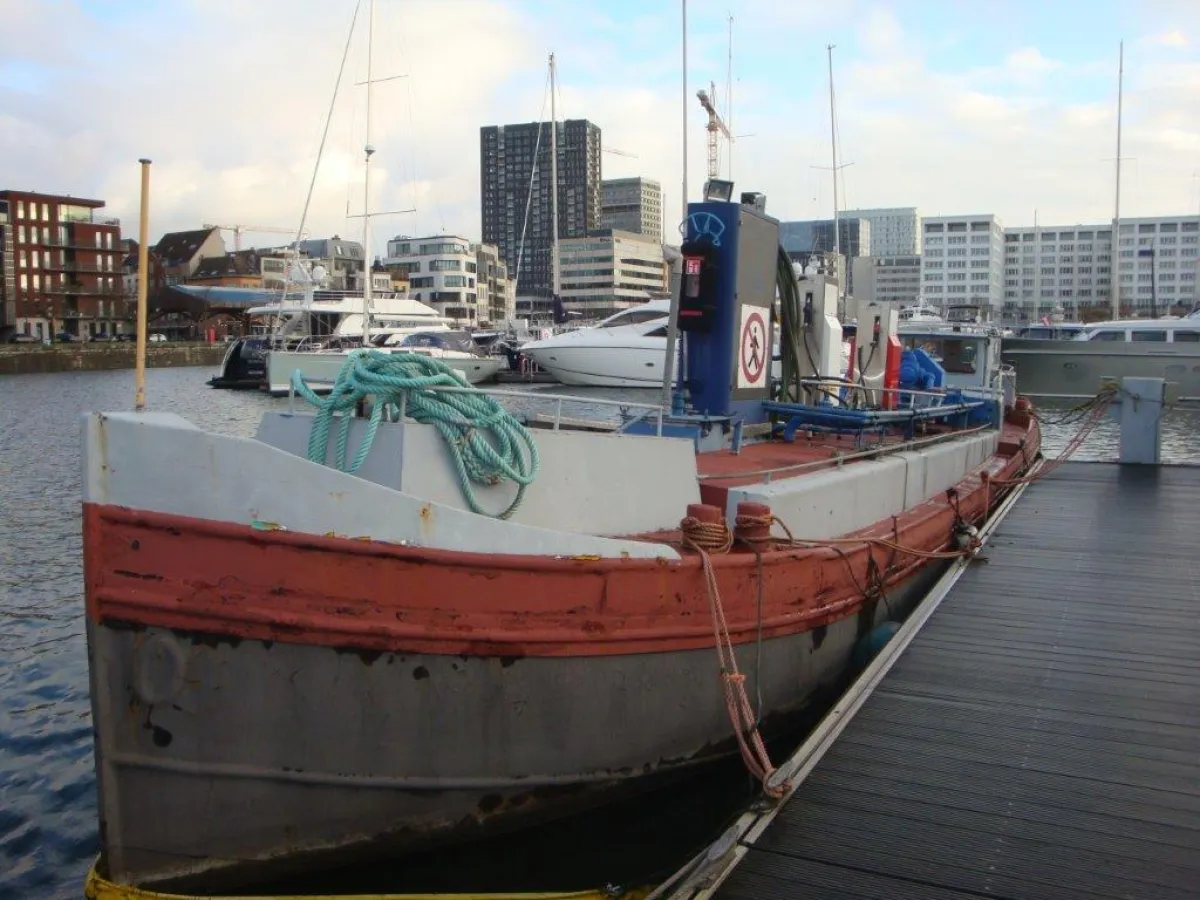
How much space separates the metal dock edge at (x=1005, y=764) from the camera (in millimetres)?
4355

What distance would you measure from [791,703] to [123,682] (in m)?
4.11

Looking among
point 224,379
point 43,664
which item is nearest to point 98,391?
point 224,379

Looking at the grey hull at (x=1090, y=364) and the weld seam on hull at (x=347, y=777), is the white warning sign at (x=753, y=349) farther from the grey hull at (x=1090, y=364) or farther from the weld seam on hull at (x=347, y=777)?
the grey hull at (x=1090, y=364)

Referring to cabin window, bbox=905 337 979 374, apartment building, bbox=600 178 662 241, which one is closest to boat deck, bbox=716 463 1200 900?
cabin window, bbox=905 337 979 374

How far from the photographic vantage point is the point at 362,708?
4551 mm

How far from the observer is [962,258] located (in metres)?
139

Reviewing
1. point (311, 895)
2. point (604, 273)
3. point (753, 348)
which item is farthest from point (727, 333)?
point (604, 273)

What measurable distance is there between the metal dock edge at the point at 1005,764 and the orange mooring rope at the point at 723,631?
0.26m

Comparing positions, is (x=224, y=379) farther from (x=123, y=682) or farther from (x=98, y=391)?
(x=123, y=682)

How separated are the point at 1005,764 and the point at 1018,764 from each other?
0.07 m

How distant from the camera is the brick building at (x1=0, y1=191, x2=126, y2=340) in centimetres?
7806

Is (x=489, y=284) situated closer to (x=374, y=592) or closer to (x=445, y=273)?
(x=445, y=273)

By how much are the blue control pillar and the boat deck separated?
2719 mm

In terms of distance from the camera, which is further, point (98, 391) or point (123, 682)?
point (98, 391)
